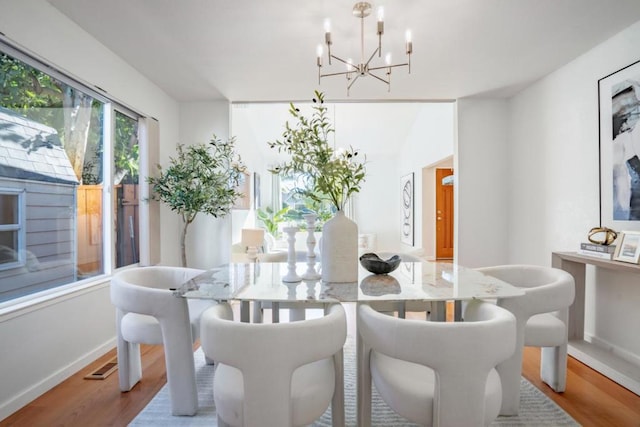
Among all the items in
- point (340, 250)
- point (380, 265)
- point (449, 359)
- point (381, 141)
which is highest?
point (381, 141)

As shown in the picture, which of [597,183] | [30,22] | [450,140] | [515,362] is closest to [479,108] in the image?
[450,140]

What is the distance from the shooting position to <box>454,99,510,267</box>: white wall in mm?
4016

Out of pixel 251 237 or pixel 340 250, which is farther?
pixel 251 237

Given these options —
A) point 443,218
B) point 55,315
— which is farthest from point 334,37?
point 443,218

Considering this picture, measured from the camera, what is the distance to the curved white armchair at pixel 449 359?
104cm

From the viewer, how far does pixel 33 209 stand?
218 centimetres

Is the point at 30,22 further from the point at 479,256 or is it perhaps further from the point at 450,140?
the point at 450,140

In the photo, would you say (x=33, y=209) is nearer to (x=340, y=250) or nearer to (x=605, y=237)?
(x=340, y=250)

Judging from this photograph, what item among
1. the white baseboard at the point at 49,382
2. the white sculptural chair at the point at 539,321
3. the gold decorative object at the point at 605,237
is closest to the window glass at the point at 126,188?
the white baseboard at the point at 49,382

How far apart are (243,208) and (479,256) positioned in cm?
397

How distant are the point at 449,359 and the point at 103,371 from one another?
2.38 meters

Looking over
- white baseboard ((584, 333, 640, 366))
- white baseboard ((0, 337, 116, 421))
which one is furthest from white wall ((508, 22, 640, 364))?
white baseboard ((0, 337, 116, 421))

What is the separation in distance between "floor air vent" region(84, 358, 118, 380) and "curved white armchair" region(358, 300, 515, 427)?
2053 mm

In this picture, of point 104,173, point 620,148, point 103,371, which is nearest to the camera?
point 103,371
